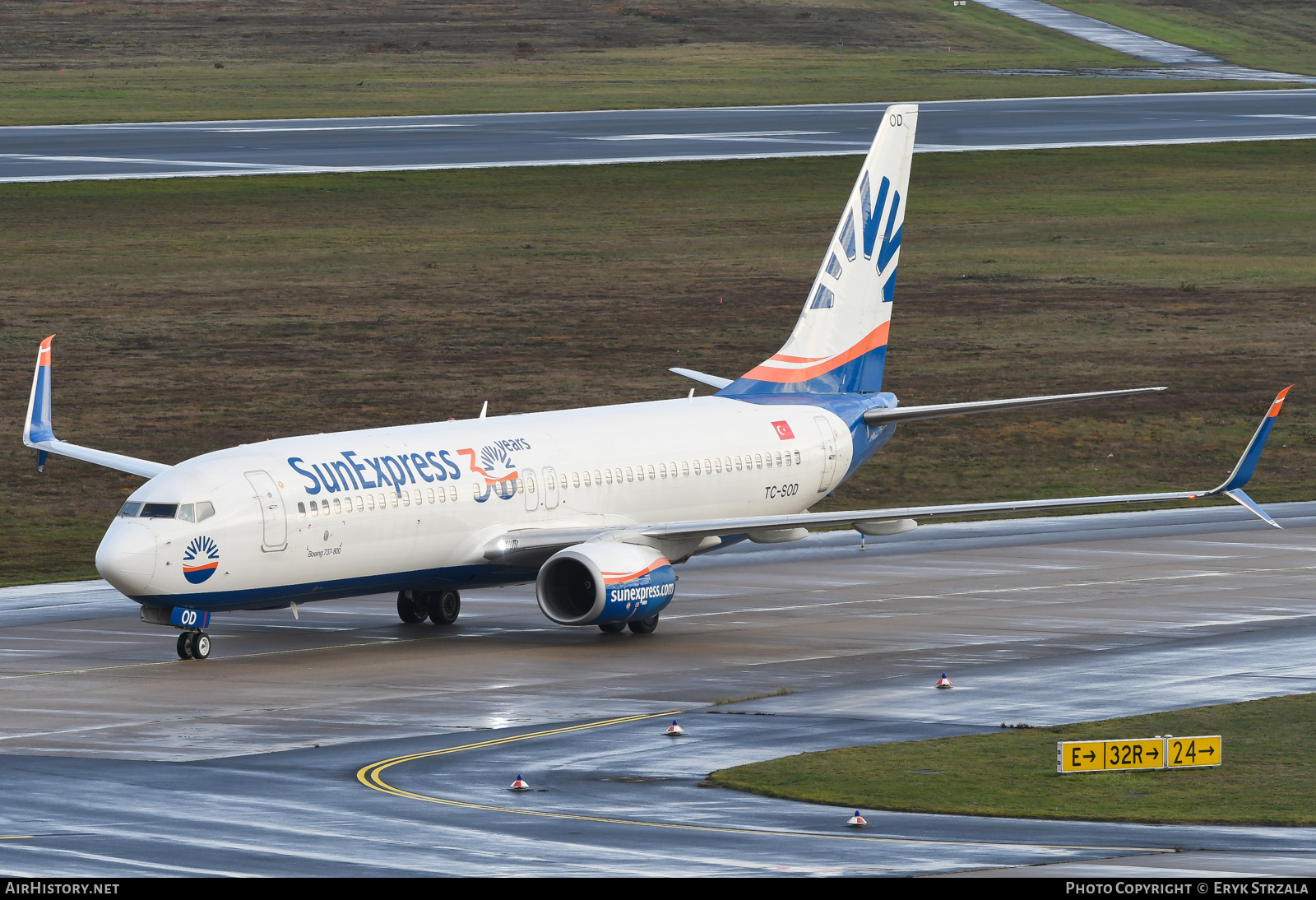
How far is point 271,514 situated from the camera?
42594 mm

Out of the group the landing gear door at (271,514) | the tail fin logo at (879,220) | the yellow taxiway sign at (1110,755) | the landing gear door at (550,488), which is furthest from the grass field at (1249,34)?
the yellow taxiway sign at (1110,755)

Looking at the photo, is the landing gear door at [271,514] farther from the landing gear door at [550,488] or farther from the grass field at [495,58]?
the grass field at [495,58]

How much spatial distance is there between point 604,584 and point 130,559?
354 inches

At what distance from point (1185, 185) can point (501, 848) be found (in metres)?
92.8

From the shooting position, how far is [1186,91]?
148m

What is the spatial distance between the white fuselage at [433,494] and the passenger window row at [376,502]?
3 cm

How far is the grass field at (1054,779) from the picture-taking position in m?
30.0

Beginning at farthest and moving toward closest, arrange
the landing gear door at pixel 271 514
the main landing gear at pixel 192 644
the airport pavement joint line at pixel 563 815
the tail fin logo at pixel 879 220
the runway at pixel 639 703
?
the tail fin logo at pixel 879 220
the main landing gear at pixel 192 644
the landing gear door at pixel 271 514
the airport pavement joint line at pixel 563 815
the runway at pixel 639 703

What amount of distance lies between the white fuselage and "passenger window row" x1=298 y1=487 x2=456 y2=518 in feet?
0.11

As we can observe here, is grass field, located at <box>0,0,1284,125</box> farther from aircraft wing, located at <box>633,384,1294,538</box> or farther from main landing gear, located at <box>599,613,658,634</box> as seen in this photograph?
aircraft wing, located at <box>633,384,1294,538</box>

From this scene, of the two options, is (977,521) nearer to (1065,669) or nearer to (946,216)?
(1065,669)

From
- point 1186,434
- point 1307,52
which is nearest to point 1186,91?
point 1307,52

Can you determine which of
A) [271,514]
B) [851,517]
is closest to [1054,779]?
[851,517]

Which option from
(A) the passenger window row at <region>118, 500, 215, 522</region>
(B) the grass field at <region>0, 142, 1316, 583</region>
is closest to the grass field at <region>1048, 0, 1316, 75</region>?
(B) the grass field at <region>0, 142, 1316, 583</region>
